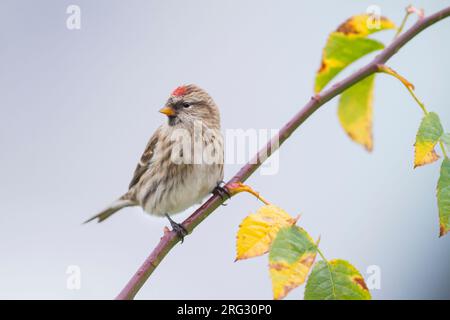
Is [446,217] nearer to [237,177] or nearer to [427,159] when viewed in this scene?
[427,159]

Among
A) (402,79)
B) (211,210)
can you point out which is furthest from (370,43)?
(211,210)

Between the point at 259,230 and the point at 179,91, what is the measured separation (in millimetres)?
1813

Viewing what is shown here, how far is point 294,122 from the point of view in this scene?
107 centimetres

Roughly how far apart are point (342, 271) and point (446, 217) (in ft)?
0.55

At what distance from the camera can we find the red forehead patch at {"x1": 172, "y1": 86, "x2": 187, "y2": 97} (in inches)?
106

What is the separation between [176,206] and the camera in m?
2.64

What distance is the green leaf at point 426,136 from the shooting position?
2.98ft

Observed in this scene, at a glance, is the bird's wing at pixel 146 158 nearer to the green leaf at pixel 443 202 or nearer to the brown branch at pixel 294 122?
the brown branch at pixel 294 122

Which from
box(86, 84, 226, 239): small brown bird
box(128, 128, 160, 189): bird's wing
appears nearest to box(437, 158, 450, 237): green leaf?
box(86, 84, 226, 239): small brown bird

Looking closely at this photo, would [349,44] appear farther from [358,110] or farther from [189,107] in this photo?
[189,107]

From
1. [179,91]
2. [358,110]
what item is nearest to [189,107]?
[179,91]

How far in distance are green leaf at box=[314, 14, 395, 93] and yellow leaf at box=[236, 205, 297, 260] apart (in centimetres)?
29

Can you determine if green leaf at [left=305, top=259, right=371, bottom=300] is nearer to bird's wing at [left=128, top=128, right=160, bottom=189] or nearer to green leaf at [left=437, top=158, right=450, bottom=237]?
green leaf at [left=437, top=158, right=450, bottom=237]

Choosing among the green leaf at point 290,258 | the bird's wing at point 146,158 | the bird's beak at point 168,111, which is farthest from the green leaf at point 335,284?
the bird's wing at point 146,158
